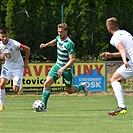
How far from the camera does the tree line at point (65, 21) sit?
26.9 meters

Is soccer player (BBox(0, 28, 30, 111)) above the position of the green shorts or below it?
above

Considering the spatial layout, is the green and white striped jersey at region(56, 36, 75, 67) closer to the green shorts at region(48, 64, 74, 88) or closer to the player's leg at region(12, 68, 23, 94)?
the green shorts at region(48, 64, 74, 88)

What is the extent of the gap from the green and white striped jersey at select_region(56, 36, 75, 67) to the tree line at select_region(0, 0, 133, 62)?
29.5 ft

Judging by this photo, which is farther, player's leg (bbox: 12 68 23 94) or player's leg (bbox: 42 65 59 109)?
player's leg (bbox: 12 68 23 94)

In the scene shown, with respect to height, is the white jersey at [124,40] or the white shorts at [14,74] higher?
the white jersey at [124,40]

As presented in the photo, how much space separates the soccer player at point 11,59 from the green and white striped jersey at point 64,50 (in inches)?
47.6

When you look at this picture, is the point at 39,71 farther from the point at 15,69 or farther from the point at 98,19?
the point at 15,69

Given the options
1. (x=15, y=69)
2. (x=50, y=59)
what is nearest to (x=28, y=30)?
(x=50, y=59)

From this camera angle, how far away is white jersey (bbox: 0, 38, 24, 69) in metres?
Answer: 18.4

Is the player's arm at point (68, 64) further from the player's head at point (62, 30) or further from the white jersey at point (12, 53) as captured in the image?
the white jersey at point (12, 53)

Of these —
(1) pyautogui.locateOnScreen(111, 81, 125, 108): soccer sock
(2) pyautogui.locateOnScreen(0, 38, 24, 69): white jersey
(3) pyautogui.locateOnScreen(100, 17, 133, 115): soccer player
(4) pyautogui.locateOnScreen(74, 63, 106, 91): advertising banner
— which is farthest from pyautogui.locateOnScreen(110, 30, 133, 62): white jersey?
(4) pyautogui.locateOnScreen(74, 63, 106, 91): advertising banner

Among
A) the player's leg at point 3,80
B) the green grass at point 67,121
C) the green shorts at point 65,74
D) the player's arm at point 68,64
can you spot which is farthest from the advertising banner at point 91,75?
the player's arm at point 68,64

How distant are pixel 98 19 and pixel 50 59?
7.06 ft

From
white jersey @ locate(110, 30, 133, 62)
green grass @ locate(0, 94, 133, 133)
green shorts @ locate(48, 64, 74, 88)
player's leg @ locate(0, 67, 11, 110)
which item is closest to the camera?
green grass @ locate(0, 94, 133, 133)
